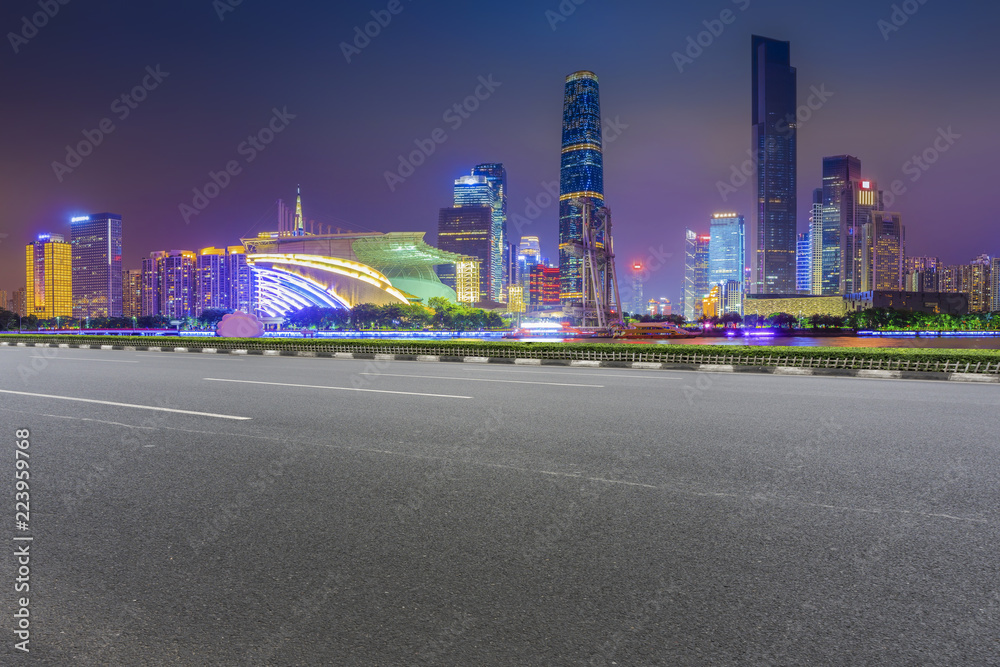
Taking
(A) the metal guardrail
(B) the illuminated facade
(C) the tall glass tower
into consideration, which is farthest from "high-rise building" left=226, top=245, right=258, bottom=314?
(A) the metal guardrail

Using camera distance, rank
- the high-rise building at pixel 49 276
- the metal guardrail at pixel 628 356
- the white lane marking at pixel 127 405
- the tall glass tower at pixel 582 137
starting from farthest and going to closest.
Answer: the tall glass tower at pixel 582 137
the high-rise building at pixel 49 276
the metal guardrail at pixel 628 356
the white lane marking at pixel 127 405

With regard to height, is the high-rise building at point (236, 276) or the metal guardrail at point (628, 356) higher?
the high-rise building at point (236, 276)

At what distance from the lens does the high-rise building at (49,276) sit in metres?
162

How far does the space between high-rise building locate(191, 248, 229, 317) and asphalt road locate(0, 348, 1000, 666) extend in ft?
626

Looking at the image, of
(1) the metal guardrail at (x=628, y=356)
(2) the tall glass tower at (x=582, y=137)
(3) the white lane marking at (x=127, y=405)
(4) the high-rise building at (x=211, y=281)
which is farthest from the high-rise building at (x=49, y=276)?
(3) the white lane marking at (x=127, y=405)

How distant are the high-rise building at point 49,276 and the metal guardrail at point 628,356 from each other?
169251 millimetres

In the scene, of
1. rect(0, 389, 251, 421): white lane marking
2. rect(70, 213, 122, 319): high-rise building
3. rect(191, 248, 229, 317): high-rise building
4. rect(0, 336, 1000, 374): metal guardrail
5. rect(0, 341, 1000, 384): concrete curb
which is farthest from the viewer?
rect(70, 213, 122, 319): high-rise building

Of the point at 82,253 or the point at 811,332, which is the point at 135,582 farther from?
the point at 82,253

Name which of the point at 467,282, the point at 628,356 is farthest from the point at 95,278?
the point at 628,356

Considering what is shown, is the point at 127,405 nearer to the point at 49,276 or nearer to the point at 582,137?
the point at 582,137

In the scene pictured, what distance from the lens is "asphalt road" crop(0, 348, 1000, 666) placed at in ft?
8.13

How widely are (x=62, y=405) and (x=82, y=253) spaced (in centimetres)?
22232

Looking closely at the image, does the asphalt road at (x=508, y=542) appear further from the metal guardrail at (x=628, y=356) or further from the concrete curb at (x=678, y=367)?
the metal guardrail at (x=628, y=356)

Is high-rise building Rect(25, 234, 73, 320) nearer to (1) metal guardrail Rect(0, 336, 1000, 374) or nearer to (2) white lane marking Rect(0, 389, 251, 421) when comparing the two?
(1) metal guardrail Rect(0, 336, 1000, 374)
